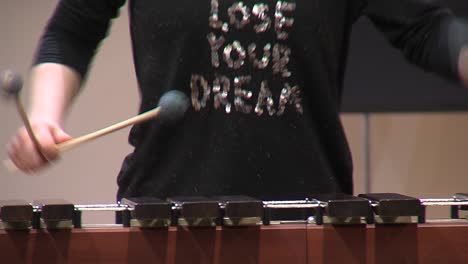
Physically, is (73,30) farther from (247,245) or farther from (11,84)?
(247,245)

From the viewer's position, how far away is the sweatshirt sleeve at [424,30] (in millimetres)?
1280

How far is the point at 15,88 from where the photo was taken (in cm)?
105

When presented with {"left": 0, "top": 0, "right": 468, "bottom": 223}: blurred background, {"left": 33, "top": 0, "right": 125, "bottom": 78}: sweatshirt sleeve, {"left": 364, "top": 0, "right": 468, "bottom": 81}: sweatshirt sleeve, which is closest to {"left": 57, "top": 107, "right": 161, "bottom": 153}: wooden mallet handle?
{"left": 33, "top": 0, "right": 125, "bottom": 78}: sweatshirt sleeve

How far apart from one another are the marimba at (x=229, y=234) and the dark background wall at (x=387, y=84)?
4.08 ft

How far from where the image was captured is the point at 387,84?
237 centimetres

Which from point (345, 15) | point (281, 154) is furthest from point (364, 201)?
point (345, 15)

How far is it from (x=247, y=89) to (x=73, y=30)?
11.3 inches

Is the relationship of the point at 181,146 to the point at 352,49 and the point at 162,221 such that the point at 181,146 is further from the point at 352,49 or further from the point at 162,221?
the point at 352,49

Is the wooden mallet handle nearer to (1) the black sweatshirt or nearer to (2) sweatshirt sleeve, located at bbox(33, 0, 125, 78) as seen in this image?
(1) the black sweatshirt

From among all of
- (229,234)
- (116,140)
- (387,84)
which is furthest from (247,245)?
(116,140)

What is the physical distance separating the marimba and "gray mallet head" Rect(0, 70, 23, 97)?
0.44 ft

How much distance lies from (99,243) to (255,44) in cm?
37

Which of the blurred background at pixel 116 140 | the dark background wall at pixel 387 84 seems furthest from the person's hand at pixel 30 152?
the blurred background at pixel 116 140

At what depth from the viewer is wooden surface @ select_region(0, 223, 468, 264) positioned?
1.09m
